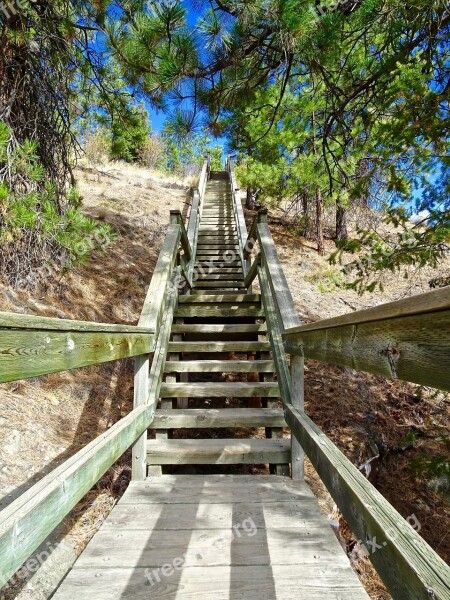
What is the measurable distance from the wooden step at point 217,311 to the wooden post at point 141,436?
5.78ft

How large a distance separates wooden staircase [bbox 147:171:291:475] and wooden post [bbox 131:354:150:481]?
7cm

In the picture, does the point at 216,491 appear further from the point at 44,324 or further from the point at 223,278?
the point at 223,278

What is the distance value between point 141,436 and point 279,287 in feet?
5.26

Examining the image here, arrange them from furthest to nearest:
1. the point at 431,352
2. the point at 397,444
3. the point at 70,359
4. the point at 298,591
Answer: the point at 397,444 < the point at 298,591 < the point at 70,359 < the point at 431,352

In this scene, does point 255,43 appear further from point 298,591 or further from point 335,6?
point 298,591

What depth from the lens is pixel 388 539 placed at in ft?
3.14

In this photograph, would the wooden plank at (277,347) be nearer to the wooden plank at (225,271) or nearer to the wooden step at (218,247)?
the wooden plank at (225,271)

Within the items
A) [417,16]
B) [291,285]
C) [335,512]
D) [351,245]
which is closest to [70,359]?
[335,512]

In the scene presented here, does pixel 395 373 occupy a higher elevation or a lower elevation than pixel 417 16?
lower

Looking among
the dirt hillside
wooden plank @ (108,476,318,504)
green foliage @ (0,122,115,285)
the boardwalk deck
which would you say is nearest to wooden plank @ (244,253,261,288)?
the dirt hillside

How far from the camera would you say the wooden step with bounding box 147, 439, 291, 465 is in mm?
2451

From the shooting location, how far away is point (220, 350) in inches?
138

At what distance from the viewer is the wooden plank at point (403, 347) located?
737mm

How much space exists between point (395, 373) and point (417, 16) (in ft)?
10.4
